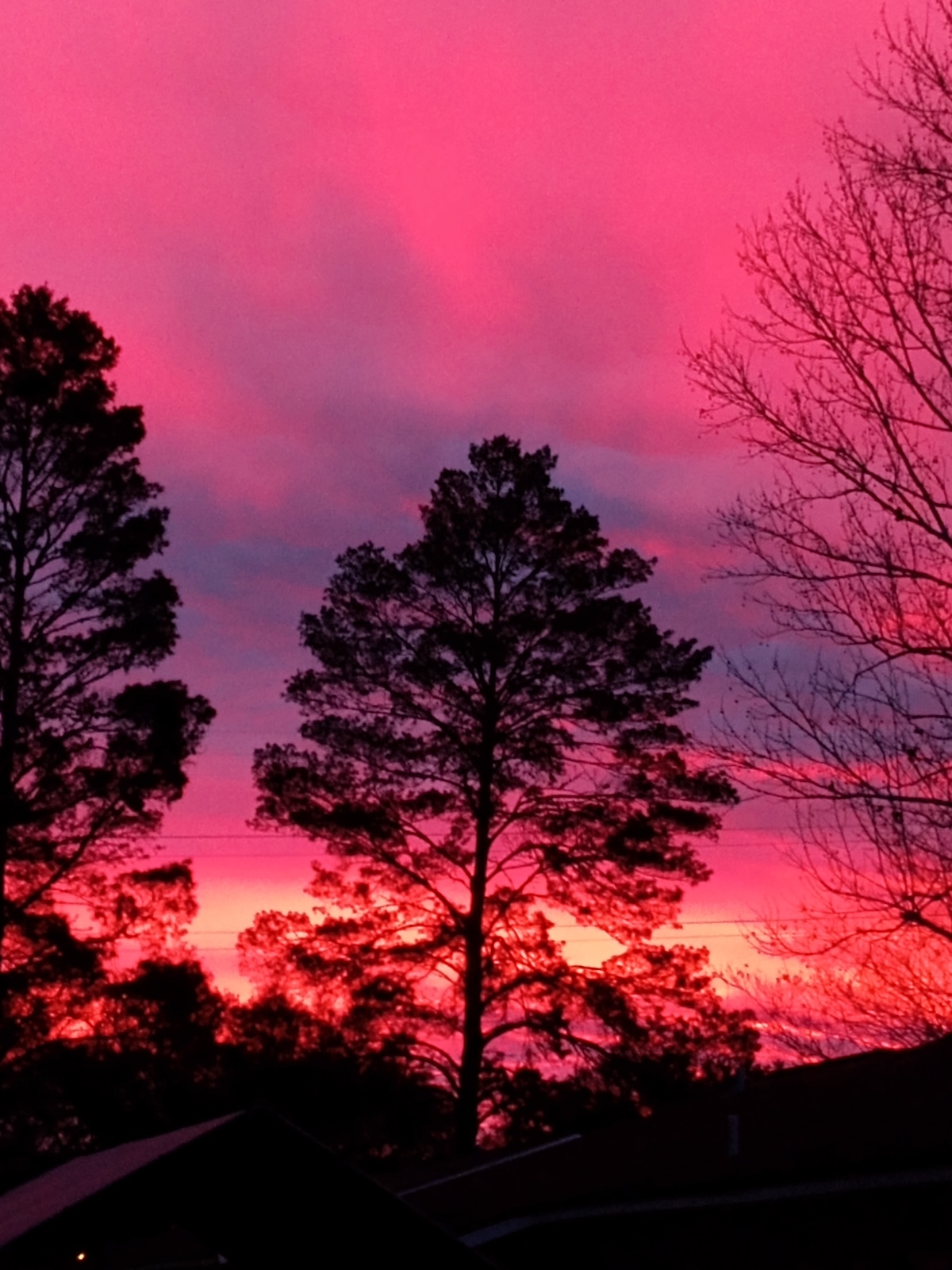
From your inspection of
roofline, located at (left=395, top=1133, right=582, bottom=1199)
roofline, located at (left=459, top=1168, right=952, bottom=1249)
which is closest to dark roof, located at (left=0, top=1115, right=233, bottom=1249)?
roofline, located at (left=459, top=1168, right=952, bottom=1249)

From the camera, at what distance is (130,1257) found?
647 inches

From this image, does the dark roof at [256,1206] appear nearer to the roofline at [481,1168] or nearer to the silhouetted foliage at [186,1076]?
the roofline at [481,1168]

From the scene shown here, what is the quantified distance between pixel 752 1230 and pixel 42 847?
17434mm

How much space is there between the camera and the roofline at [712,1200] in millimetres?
7578

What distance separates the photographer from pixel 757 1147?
30.4 feet

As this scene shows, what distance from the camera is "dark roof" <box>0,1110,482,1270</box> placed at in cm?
281

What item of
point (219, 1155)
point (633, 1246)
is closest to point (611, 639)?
point (633, 1246)

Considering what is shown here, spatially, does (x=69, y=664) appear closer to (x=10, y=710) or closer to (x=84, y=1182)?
(x=10, y=710)

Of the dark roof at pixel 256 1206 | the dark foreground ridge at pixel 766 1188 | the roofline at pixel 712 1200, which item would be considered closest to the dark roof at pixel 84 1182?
the dark roof at pixel 256 1206

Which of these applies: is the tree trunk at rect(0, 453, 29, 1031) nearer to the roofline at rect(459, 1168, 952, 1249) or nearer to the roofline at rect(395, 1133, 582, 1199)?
the roofline at rect(395, 1133, 582, 1199)

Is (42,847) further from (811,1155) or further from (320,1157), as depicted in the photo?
(320,1157)

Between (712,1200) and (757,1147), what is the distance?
0.66m

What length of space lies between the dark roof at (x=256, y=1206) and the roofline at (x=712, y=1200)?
146 inches

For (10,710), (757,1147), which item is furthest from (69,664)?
(757,1147)
